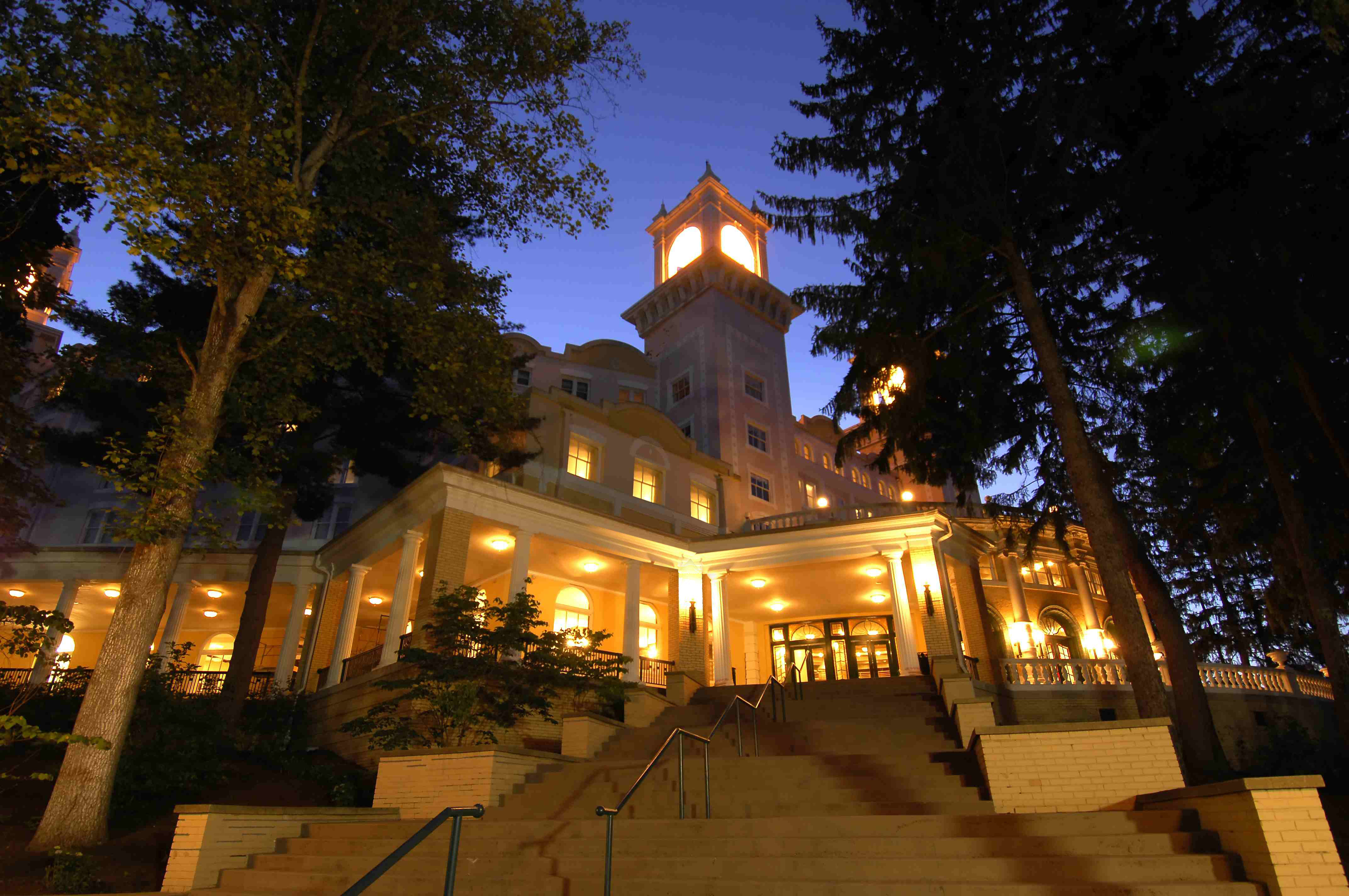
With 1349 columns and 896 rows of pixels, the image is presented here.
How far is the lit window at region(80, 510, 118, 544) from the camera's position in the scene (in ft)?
86.3

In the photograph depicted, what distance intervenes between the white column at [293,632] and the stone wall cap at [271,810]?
14168 mm

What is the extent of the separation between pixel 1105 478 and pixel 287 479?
18.3 metres

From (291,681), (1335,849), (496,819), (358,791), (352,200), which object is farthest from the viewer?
(291,681)

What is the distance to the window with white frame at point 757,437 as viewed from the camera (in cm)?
3459

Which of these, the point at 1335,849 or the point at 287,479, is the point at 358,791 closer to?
the point at 287,479

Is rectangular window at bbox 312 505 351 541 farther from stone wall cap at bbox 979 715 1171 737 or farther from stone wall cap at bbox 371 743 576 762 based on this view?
stone wall cap at bbox 979 715 1171 737

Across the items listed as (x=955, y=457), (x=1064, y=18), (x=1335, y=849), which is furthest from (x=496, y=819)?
(x=1064, y=18)

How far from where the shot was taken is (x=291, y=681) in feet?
69.6

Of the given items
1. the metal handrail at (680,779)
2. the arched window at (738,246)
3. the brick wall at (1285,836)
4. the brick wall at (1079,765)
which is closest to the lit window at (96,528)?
the metal handrail at (680,779)

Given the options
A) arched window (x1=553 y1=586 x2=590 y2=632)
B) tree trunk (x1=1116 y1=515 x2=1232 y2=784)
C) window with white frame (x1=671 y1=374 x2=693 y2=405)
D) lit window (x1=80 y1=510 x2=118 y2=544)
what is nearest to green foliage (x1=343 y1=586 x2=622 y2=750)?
arched window (x1=553 y1=586 x2=590 y2=632)

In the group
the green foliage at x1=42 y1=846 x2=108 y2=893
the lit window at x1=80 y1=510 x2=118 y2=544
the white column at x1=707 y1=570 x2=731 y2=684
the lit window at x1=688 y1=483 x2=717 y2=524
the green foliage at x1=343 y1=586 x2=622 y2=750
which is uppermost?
the lit window at x1=688 y1=483 x2=717 y2=524

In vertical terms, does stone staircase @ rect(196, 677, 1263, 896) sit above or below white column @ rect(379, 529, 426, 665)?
below

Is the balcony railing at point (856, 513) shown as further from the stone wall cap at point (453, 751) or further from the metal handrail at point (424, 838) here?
the metal handrail at point (424, 838)

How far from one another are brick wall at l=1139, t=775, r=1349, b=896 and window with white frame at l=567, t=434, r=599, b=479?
2083cm
